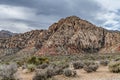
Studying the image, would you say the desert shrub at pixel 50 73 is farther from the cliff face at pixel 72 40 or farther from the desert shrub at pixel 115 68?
the cliff face at pixel 72 40

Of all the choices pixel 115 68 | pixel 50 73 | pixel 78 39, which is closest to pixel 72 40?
pixel 78 39

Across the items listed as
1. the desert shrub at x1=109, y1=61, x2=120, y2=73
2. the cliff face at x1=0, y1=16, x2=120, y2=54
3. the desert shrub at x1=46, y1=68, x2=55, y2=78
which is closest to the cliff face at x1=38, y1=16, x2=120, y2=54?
the cliff face at x1=0, y1=16, x2=120, y2=54

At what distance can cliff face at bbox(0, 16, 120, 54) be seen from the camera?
117m

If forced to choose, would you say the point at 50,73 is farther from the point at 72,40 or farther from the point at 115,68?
the point at 72,40

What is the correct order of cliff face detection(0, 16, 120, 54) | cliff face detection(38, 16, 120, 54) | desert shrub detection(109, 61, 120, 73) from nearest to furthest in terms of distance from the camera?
desert shrub detection(109, 61, 120, 73), cliff face detection(0, 16, 120, 54), cliff face detection(38, 16, 120, 54)

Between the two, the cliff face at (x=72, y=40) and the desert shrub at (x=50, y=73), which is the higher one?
the cliff face at (x=72, y=40)

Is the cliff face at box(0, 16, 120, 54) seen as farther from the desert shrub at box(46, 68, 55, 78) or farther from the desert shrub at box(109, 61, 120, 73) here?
the desert shrub at box(46, 68, 55, 78)

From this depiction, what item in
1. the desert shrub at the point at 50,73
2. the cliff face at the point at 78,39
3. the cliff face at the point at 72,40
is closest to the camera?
the desert shrub at the point at 50,73

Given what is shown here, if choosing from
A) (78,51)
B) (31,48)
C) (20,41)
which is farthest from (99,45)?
(20,41)

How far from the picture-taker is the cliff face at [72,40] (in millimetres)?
117131

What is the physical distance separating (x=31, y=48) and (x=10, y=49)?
16077 millimetres

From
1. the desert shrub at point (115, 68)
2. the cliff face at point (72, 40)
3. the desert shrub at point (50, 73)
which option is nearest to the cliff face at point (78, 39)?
the cliff face at point (72, 40)

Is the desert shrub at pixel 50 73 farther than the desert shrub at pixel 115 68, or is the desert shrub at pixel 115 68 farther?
the desert shrub at pixel 115 68

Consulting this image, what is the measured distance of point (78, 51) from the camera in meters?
117
